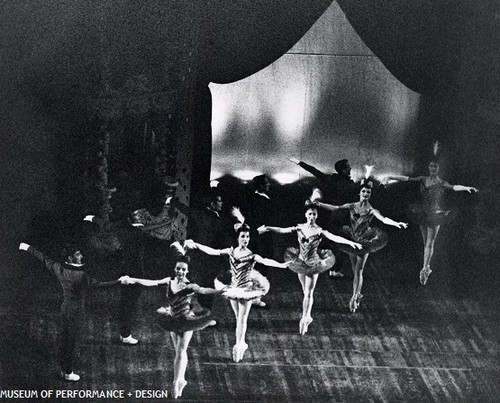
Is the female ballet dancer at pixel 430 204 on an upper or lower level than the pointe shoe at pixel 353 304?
upper

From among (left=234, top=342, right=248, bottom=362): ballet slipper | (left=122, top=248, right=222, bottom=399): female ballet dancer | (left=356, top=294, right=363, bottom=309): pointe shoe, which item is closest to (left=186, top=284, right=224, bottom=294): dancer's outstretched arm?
(left=122, top=248, right=222, bottom=399): female ballet dancer

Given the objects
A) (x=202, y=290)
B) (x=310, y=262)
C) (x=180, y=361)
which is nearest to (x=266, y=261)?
(x=310, y=262)

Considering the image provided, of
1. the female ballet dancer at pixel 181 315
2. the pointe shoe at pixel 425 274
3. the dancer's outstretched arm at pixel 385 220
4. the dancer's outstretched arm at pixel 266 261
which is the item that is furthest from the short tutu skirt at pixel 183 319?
the pointe shoe at pixel 425 274

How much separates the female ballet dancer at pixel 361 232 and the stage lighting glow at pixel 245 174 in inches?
21.5

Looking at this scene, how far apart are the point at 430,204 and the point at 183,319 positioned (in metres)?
2.21

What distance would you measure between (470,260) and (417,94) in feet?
4.51

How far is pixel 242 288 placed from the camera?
455 inches

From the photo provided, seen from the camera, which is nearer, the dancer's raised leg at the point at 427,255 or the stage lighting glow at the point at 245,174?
the stage lighting glow at the point at 245,174

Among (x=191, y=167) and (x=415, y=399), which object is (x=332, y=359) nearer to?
(x=415, y=399)

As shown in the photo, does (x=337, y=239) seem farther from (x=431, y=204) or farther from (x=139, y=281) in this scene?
(x=139, y=281)

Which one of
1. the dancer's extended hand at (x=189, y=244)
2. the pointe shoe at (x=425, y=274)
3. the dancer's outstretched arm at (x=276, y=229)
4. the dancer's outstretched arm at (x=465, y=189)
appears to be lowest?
the pointe shoe at (x=425, y=274)

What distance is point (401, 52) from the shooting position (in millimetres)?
11656

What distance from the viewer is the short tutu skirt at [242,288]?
11.6 metres

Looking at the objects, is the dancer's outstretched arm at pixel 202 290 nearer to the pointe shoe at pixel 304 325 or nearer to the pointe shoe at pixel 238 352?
the pointe shoe at pixel 238 352
